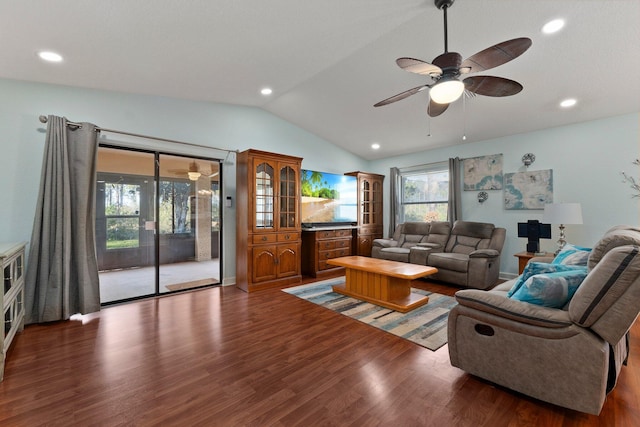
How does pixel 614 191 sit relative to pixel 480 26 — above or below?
below

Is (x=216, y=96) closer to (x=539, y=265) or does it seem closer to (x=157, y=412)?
(x=157, y=412)

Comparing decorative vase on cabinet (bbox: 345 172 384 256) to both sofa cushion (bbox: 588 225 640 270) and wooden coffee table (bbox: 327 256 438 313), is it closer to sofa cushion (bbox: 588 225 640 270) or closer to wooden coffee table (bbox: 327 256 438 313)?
wooden coffee table (bbox: 327 256 438 313)

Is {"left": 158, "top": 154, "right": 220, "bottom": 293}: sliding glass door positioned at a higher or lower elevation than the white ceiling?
lower

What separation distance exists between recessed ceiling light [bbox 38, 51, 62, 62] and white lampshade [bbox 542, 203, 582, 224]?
5.78 metres

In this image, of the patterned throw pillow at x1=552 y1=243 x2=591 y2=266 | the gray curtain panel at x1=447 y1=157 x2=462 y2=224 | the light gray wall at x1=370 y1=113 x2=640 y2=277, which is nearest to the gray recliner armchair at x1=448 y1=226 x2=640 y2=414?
the patterned throw pillow at x1=552 y1=243 x2=591 y2=266

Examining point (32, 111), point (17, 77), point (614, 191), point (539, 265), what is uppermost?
point (17, 77)

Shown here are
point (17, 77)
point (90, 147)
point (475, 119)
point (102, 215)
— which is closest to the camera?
point (17, 77)

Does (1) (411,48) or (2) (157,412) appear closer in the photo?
(2) (157,412)

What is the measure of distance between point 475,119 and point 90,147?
5175 millimetres

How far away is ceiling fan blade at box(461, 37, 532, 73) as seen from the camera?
170 cm

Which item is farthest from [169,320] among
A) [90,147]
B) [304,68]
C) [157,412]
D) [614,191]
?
[614,191]

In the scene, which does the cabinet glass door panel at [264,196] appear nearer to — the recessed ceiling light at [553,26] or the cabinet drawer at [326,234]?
the cabinet drawer at [326,234]

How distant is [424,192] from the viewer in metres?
5.99

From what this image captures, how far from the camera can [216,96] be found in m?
3.92
